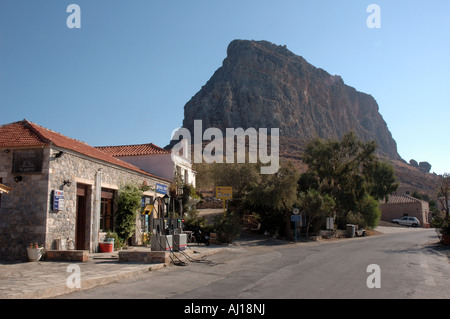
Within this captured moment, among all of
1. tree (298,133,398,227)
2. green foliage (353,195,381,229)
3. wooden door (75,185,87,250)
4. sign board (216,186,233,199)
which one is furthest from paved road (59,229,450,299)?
green foliage (353,195,381,229)

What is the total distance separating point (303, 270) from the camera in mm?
11789

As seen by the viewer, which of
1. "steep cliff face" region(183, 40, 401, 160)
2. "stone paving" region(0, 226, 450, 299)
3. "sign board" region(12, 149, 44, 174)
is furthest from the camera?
"steep cliff face" region(183, 40, 401, 160)

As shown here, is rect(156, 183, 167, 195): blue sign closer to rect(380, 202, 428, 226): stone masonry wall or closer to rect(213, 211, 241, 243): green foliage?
rect(213, 211, 241, 243): green foliage

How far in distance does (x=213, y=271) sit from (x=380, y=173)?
156ft

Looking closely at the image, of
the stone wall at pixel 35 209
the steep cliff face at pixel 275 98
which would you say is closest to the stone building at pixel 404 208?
the steep cliff face at pixel 275 98

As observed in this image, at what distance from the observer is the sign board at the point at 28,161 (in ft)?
44.3

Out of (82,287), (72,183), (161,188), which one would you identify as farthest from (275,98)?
(82,287)

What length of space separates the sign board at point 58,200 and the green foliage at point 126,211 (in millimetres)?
4461

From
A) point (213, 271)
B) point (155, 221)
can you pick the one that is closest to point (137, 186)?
point (155, 221)

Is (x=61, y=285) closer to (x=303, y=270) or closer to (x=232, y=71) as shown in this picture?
(x=303, y=270)

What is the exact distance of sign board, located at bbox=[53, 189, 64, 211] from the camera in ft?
44.4

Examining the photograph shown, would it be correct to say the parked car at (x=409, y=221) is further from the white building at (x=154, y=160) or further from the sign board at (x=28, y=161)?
the sign board at (x=28, y=161)

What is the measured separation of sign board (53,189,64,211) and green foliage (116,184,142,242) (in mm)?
4461
